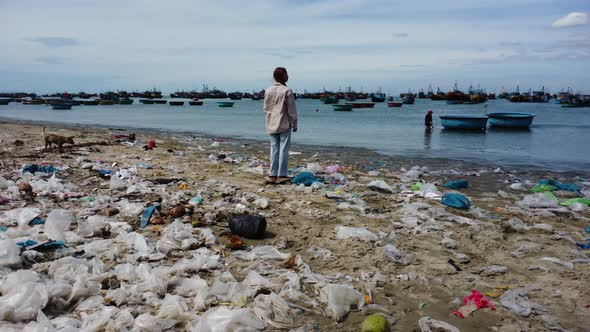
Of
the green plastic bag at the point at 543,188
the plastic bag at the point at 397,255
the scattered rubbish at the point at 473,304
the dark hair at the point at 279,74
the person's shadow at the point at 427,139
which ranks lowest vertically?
the person's shadow at the point at 427,139

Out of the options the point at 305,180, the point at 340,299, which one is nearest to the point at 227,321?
the point at 340,299

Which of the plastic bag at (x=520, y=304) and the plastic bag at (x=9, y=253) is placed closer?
the plastic bag at (x=520, y=304)

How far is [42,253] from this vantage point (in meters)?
3.37

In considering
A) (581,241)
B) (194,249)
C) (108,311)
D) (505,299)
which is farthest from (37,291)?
(581,241)

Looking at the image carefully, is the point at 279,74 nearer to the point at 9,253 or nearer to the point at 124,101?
the point at 9,253

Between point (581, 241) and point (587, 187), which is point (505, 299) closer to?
point (581, 241)

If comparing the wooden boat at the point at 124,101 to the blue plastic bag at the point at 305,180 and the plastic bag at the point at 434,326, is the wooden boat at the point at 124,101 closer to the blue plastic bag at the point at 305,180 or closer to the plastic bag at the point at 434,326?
the blue plastic bag at the point at 305,180

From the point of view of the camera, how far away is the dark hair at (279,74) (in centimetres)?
608

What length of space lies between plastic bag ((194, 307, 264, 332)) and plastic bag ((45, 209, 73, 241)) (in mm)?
2090

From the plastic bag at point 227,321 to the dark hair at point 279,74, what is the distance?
423cm

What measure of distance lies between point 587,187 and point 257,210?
6.88 m

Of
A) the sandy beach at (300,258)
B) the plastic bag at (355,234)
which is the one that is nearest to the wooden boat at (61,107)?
the sandy beach at (300,258)

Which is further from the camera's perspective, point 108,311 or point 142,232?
point 142,232

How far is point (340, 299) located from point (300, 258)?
79cm
